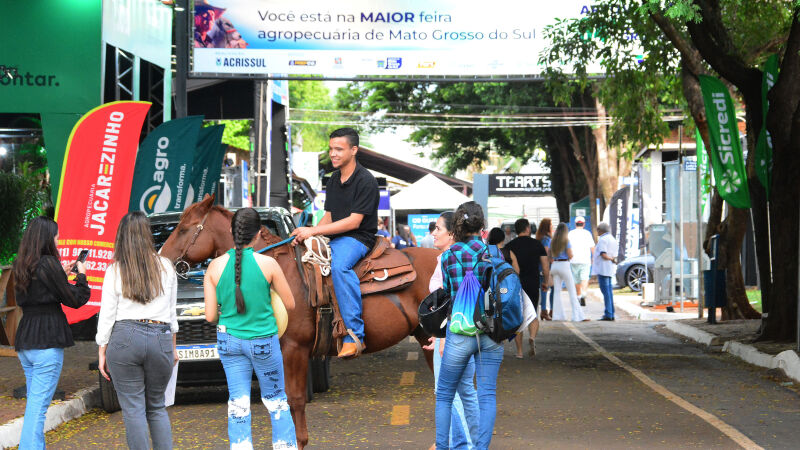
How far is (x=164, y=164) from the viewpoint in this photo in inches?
579

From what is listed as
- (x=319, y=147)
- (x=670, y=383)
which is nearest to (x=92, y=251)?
(x=670, y=383)

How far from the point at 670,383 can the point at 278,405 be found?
6607 millimetres

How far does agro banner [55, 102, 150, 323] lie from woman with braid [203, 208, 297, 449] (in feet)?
17.0

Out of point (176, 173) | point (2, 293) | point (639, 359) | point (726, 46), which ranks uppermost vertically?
point (726, 46)

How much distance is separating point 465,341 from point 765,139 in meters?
9.94

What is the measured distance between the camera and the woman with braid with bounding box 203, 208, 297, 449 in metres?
6.42

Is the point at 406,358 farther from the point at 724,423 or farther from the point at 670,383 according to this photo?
the point at 724,423

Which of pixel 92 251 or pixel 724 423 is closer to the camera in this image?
pixel 724 423

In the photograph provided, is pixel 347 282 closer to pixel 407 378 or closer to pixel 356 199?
pixel 356 199

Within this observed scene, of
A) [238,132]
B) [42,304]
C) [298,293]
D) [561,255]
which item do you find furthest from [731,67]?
[238,132]

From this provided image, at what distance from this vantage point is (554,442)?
8.27 metres

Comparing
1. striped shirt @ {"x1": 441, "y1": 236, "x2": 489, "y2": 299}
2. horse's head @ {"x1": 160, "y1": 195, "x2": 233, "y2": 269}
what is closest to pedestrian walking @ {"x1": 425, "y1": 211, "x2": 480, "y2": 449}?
striped shirt @ {"x1": 441, "y1": 236, "x2": 489, "y2": 299}

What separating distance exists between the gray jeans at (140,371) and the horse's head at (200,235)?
188 cm

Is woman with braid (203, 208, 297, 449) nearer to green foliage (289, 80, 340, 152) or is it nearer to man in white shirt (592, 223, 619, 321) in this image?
man in white shirt (592, 223, 619, 321)
